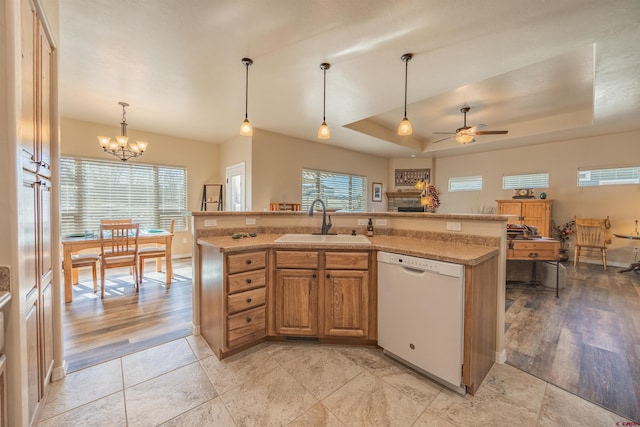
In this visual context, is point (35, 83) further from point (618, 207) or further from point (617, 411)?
point (618, 207)

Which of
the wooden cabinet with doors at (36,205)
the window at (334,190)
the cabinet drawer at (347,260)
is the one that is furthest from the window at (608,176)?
the wooden cabinet with doors at (36,205)

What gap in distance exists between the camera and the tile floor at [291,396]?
1416mm

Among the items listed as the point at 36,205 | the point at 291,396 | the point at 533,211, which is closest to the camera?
the point at 36,205

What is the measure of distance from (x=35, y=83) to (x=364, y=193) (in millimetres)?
6415

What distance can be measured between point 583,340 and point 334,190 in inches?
193

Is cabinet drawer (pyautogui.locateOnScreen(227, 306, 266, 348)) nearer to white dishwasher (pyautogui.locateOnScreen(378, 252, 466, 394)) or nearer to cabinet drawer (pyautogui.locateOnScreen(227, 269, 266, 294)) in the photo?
cabinet drawer (pyautogui.locateOnScreen(227, 269, 266, 294))

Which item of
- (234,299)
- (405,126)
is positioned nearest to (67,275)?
(234,299)

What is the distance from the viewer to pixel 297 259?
208cm

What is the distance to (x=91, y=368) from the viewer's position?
1.84m

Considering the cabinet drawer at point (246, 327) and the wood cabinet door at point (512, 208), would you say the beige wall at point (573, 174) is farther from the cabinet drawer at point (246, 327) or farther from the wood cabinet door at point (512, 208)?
the cabinet drawer at point (246, 327)

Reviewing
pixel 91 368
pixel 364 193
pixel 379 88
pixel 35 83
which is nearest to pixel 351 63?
pixel 379 88

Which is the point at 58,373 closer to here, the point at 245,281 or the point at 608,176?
the point at 245,281

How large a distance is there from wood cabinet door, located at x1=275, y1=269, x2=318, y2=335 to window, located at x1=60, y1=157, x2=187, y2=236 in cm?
445

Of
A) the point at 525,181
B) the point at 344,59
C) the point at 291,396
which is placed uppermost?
the point at 344,59
